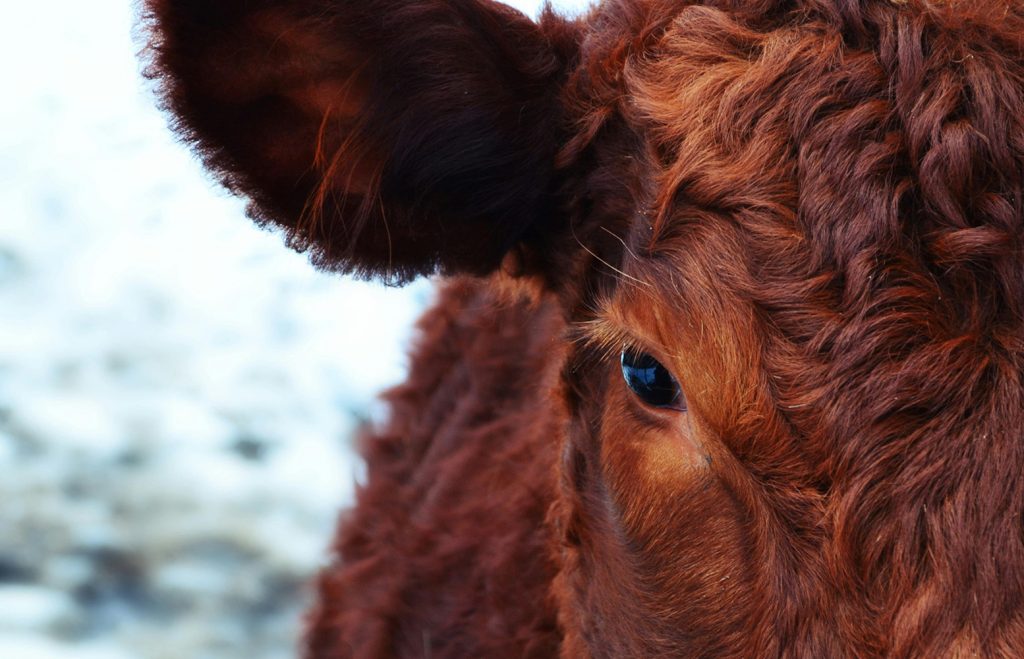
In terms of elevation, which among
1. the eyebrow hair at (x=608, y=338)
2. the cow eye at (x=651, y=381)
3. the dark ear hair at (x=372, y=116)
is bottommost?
the cow eye at (x=651, y=381)

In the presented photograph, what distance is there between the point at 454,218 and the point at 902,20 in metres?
0.94

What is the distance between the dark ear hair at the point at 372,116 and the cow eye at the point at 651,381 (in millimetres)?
470

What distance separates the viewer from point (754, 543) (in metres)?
1.89

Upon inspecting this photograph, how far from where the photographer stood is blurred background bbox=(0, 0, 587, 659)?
541cm

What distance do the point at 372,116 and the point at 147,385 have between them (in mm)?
4766

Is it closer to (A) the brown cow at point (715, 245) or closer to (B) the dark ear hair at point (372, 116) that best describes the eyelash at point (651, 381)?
(A) the brown cow at point (715, 245)

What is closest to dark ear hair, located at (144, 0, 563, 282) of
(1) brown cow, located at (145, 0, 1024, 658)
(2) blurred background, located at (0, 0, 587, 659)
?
(1) brown cow, located at (145, 0, 1024, 658)

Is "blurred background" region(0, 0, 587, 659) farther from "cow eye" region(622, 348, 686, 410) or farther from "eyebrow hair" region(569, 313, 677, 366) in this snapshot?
"cow eye" region(622, 348, 686, 410)

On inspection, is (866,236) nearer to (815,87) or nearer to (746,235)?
(746,235)

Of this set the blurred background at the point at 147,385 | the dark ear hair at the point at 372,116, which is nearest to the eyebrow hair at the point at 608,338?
the dark ear hair at the point at 372,116

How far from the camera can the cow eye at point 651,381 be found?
A: 6.77 ft

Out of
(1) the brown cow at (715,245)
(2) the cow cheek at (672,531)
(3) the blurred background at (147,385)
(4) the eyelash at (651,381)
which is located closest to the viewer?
(1) the brown cow at (715,245)

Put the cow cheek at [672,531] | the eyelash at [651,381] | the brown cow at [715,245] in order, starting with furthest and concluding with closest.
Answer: the eyelash at [651,381], the cow cheek at [672,531], the brown cow at [715,245]

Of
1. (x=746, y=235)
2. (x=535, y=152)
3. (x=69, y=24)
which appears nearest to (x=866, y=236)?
(x=746, y=235)
